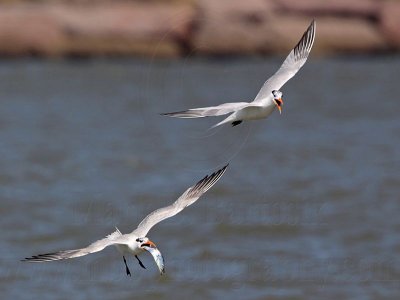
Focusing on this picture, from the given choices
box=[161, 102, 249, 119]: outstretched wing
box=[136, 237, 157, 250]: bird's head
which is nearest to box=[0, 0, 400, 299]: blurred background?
box=[161, 102, 249, 119]: outstretched wing

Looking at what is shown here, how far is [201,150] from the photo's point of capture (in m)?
26.5

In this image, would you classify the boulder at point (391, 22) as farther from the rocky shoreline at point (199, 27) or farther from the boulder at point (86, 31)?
the boulder at point (86, 31)

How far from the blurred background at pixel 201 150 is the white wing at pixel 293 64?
623mm

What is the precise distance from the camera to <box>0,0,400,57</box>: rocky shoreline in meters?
39.7

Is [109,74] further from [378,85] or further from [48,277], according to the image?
[48,277]

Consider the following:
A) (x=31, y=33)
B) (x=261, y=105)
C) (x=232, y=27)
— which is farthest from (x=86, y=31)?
(x=261, y=105)

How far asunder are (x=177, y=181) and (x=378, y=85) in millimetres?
15662

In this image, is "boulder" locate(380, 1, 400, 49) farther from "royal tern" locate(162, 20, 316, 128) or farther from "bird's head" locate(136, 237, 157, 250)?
"bird's head" locate(136, 237, 157, 250)

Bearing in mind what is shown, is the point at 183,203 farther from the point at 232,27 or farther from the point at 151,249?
the point at 232,27

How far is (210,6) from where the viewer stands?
137ft

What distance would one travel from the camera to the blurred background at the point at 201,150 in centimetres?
1623

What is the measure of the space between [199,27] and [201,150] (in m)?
12.9

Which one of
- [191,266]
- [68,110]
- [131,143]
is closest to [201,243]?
[191,266]

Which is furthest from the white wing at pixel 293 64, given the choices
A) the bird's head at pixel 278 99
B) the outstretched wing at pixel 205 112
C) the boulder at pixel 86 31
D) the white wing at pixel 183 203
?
the boulder at pixel 86 31
